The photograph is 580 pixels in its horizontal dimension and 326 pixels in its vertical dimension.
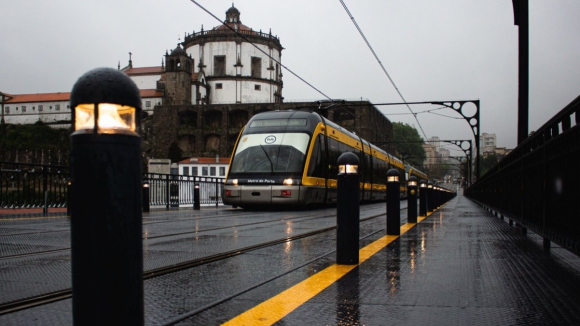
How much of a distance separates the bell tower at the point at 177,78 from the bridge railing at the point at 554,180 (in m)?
90.5

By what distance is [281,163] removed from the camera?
17.0m

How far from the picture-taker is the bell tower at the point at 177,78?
9531 centimetres

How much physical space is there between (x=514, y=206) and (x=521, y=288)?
5.63 meters

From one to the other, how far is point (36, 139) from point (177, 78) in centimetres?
3003

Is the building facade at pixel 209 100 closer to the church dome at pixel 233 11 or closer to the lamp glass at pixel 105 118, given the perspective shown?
the church dome at pixel 233 11

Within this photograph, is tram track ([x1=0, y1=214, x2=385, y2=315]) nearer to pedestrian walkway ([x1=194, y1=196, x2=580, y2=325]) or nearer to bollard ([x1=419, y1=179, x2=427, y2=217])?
pedestrian walkway ([x1=194, y1=196, x2=580, y2=325])

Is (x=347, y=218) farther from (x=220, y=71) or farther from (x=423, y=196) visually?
(x=220, y=71)

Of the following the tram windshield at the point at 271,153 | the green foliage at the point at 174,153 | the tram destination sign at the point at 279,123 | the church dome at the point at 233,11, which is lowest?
the tram windshield at the point at 271,153

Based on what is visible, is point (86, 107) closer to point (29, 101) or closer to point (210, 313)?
point (210, 313)

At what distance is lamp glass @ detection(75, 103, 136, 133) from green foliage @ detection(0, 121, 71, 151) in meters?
106

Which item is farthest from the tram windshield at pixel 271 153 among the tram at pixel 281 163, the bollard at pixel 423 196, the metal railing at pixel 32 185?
the bollard at pixel 423 196

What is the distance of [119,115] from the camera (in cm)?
187

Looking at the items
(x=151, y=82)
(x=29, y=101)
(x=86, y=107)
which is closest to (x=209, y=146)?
(x=151, y=82)

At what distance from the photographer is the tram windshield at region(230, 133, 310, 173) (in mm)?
17016
